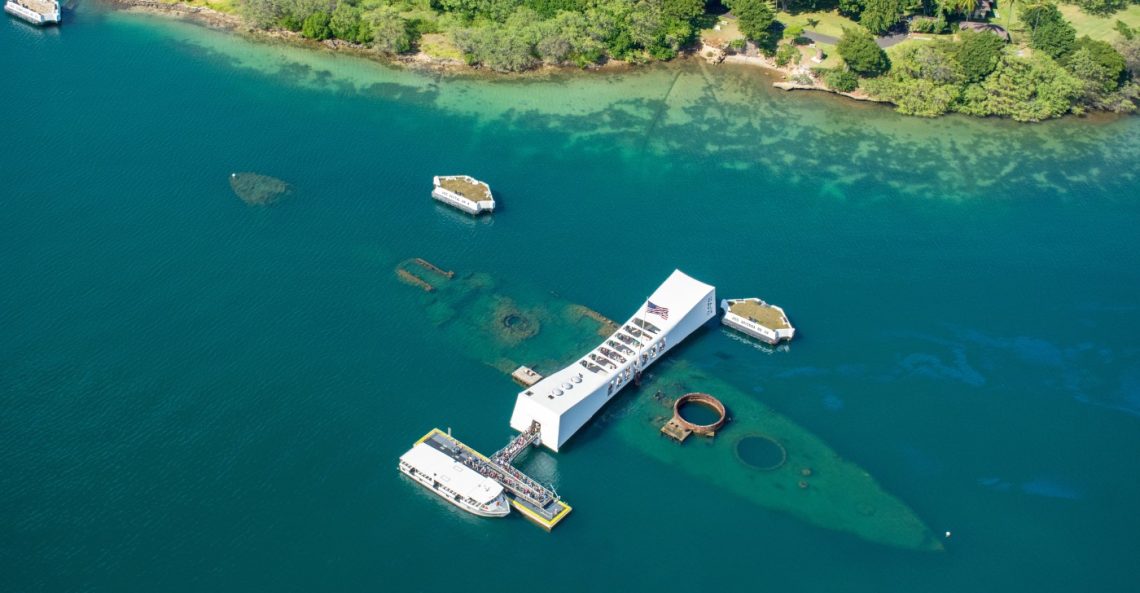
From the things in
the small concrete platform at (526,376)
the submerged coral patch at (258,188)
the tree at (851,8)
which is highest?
the tree at (851,8)

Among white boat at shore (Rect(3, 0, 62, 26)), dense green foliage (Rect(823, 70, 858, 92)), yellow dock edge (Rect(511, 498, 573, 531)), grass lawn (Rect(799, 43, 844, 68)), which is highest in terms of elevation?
white boat at shore (Rect(3, 0, 62, 26))

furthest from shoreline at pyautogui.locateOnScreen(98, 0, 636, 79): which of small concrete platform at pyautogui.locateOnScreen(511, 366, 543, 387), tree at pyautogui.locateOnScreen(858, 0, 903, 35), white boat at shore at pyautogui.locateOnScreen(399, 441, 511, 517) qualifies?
white boat at shore at pyautogui.locateOnScreen(399, 441, 511, 517)

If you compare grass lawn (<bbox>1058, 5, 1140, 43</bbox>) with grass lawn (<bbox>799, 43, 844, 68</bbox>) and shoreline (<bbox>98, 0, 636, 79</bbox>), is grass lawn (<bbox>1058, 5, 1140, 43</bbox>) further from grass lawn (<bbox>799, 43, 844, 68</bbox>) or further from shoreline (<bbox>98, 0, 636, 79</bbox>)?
shoreline (<bbox>98, 0, 636, 79</bbox>)

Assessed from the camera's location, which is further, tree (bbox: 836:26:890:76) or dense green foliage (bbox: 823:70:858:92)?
dense green foliage (bbox: 823:70:858:92)

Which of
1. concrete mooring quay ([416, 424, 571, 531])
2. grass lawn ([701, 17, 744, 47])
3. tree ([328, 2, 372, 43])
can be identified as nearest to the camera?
concrete mooring quay ([416, 424, 571, 531])

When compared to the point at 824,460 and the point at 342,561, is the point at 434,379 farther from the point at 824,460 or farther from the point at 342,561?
the point at 824,460

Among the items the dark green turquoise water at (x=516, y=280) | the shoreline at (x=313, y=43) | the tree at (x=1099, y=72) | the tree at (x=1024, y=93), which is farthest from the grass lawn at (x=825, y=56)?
the tree at (x=1099, y=72)

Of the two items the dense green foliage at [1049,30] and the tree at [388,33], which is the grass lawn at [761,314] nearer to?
the tree at [388,33]
